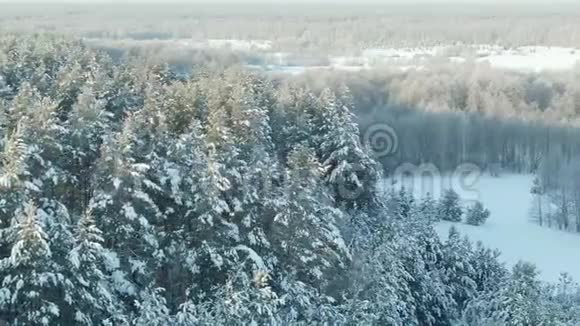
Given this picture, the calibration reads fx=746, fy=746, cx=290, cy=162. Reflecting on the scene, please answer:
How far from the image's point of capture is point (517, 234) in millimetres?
54656

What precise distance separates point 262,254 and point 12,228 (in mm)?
7916

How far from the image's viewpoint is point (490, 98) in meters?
89.9

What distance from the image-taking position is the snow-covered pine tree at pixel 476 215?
177 ft

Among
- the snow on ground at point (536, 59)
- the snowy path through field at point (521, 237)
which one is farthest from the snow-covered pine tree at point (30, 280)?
the snow on ground at point (536, 59)

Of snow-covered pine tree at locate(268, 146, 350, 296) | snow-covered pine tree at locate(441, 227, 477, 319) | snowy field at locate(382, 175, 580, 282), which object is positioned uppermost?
snow-covered pine tree at locate(268, 146, 350, 296)

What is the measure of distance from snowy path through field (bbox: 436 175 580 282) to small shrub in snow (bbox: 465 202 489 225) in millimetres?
516

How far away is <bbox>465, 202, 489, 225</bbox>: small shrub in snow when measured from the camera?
5406 cm

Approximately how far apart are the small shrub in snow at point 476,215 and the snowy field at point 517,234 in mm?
514

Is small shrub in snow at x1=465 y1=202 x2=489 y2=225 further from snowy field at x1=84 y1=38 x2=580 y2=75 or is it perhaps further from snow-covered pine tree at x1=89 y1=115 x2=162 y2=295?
snowy field at x1=84 y1=38 x2=580 y2=75

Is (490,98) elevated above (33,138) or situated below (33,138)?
below

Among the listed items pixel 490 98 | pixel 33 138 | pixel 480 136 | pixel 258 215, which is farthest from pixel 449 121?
pixel 33 138

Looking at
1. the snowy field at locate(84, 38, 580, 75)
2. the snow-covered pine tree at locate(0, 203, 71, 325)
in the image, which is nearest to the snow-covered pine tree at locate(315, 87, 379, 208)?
the snow-covered pine tree at locate(0, 203, 71, 325)

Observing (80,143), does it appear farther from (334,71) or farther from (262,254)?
(334,71)

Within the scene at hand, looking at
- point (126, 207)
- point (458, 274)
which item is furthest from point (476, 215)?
point (126, 207)
